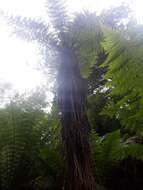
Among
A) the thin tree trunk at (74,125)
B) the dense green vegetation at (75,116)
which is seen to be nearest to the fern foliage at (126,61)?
the dense green vegetation at (75,116)

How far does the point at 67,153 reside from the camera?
2.66 m

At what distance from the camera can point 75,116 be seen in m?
2.76

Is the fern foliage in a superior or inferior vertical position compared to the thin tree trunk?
superior

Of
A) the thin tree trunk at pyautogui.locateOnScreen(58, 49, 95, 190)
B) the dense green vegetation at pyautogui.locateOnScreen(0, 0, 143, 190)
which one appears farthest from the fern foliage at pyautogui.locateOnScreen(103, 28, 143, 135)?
the thin tree trunk at pyautogui.locateOnScreen(58, 49, 95, 190)

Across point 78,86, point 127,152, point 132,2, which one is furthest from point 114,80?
point 132,2

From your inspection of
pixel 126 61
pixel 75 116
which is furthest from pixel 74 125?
pixel 126 61

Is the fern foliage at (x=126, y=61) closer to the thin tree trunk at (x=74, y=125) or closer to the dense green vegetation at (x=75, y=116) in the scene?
the dense green vegetation at (x=75, y=116)

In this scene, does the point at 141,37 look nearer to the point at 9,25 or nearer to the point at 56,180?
the point at 9,25

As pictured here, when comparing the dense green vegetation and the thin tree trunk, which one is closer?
the thin tree trunk

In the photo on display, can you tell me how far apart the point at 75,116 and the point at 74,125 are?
0.08 metres

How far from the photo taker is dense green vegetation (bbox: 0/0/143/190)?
2.75 m

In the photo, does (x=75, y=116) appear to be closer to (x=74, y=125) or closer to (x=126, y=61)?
(x=74, y=125)

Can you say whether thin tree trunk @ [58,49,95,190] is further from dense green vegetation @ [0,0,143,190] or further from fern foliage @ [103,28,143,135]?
fern foliage @ [103,28,143,135]

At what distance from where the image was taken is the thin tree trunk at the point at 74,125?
2.56m
